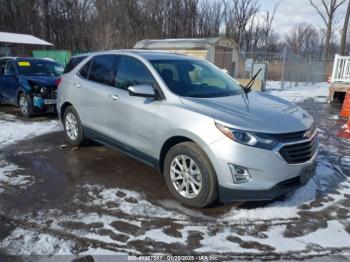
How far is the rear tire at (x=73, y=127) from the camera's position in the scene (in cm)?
569

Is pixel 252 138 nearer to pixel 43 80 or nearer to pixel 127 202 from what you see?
pixel 127 202

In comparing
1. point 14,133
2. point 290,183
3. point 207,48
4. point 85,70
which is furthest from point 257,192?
point 207,48

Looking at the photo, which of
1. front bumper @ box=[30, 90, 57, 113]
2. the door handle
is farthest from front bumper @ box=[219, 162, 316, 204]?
front bumper @ box=[30, 90, 57, 113]

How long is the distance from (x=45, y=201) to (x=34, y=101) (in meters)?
5.19

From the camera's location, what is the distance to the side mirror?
3971 mm

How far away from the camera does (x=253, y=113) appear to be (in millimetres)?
3705

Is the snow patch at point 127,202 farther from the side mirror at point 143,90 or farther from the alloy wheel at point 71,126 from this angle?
the alloy wheel at point 71,126

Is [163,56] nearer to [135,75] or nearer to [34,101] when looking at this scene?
[135,75]

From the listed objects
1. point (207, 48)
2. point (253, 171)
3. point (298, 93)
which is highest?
point (207, 48)

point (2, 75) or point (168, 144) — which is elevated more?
point (2, 75)

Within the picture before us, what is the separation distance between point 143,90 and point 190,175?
3.90ft

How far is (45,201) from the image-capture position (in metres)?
3.94

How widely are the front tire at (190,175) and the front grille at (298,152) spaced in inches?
31.2

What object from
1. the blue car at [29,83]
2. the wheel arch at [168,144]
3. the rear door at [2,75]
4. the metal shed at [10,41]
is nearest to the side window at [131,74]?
the wheel arch at [168,144]
